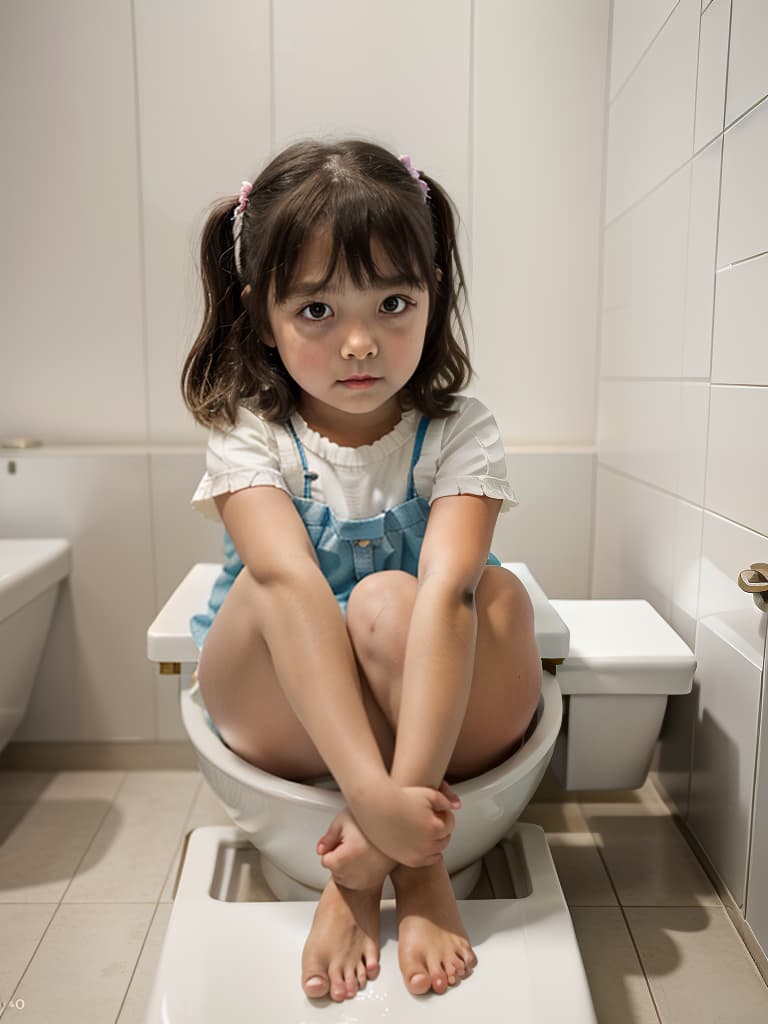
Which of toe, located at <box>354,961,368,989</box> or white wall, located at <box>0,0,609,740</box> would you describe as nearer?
toe, located at <box>354,961,368,989</box>

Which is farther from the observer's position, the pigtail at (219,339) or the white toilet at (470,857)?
the pigtail at (219,339)

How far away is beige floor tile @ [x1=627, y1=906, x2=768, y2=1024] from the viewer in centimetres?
103

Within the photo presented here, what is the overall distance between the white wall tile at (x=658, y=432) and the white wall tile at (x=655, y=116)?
31 cm

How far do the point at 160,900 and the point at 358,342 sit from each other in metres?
0.82

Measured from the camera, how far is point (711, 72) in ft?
3.85

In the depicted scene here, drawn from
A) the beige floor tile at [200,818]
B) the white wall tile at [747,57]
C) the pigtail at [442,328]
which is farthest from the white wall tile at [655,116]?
the beige floor tile at [200,818]

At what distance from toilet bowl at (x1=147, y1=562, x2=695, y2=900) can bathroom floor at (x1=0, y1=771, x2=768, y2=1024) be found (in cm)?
15

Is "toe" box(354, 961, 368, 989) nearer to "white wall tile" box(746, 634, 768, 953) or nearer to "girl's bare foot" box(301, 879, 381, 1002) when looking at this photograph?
"girl's bare foot" box(301, 879, 381, 1002)

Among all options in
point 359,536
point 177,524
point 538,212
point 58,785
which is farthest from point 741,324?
point 58,785

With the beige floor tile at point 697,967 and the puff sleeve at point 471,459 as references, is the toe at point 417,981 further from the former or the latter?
the puff sleeve at point 471,459

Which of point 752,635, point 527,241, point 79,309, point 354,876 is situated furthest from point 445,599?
point 79,309

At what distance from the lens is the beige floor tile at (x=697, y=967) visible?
3.38 ft

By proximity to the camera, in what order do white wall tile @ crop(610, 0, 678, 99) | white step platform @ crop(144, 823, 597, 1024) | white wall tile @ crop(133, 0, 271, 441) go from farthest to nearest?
white wall tile @ crop(133, 0, 271, 441)
white wall tile @ crop(610, 0, 678, 99)
white step platform @ crop(144, 823, 597, 1024)

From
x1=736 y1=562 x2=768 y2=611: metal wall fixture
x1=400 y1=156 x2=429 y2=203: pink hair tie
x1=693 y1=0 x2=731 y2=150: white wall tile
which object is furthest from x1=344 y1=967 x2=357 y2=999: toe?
x1=693 y1=0 x2=731 y2=150: white wall tile
